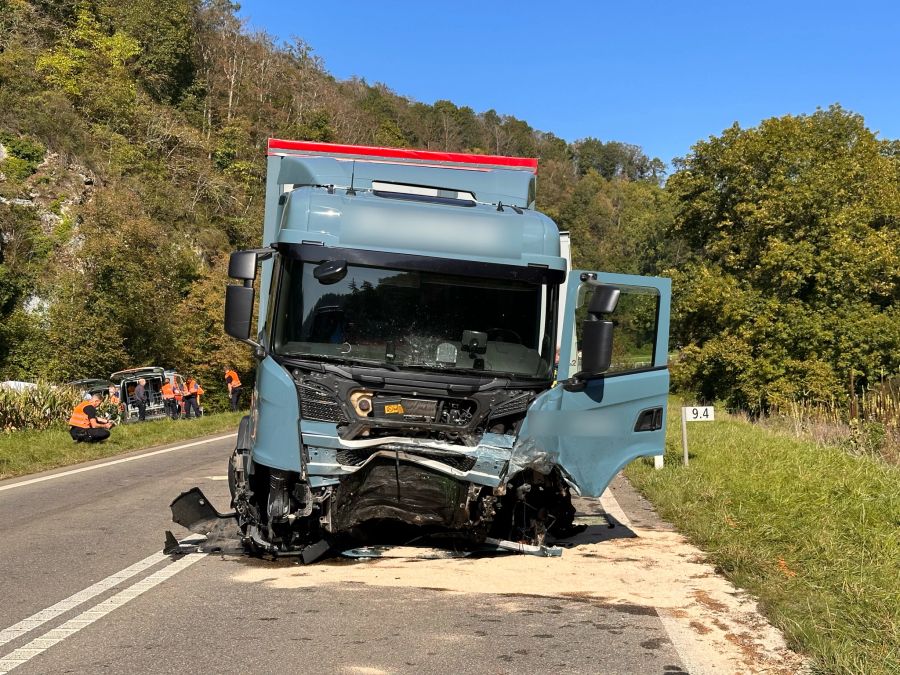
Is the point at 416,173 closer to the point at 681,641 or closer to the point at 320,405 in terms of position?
the point at 320,405

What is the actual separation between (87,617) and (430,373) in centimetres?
276

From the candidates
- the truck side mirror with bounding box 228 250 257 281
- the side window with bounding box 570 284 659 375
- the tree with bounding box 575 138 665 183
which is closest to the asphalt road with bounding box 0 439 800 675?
the side window with bounding box 570 284 659 375

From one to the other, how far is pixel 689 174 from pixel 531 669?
128ft

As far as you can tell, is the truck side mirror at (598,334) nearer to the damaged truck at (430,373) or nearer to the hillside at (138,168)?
the damaged truck at (430,373)

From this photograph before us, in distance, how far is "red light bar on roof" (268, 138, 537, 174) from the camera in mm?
9195

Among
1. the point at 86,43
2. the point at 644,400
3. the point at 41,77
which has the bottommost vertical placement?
the point at 644,400

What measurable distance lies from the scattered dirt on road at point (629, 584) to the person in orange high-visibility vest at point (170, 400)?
82.3ft

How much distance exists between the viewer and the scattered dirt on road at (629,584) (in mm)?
5102

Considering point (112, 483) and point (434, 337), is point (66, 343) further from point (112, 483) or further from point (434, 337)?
point (434, 337)

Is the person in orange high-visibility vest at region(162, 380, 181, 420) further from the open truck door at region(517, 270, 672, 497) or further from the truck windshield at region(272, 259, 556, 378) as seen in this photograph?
the open truck door at region(517, 270, 672, 497)

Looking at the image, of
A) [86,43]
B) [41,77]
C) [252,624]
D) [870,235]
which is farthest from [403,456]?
[86,43]

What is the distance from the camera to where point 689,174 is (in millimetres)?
41594

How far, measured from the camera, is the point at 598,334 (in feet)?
23.1

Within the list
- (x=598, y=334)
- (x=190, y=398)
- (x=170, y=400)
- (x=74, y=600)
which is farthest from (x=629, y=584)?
(x=170, y=400)
